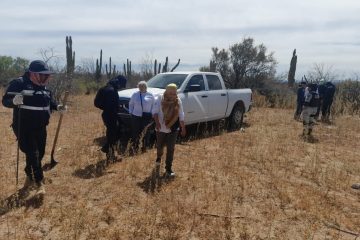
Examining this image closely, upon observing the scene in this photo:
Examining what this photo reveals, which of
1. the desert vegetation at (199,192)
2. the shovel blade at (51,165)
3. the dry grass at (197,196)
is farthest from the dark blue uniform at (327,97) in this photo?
the shovel blade at (51,165)

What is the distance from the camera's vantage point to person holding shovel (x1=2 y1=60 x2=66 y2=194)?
18.7ft

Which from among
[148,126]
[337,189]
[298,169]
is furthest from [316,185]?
[148,126]

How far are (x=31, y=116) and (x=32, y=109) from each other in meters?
0.10

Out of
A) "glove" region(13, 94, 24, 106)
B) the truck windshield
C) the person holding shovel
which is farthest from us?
the truck windshield

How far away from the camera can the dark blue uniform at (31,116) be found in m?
5.73

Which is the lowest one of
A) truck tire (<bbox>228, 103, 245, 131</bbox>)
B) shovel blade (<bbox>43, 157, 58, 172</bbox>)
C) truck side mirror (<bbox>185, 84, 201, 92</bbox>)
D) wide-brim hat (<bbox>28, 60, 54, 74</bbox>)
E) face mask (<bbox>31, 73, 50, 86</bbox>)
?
shovel blade (<bbox>43, 157, 58, 172</bbox>)

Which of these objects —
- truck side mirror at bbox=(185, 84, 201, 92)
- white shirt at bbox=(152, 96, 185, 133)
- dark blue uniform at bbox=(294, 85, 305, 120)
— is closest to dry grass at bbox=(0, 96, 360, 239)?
white shirt at bbox=(152, 96, 185, 133)

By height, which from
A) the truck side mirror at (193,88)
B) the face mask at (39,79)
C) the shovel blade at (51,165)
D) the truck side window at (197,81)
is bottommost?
the shovel blade at (51,165)

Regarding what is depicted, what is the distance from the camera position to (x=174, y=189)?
6.28 m

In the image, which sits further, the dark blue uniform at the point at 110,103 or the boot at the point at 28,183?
the dark blue uniform at the point at 110,103

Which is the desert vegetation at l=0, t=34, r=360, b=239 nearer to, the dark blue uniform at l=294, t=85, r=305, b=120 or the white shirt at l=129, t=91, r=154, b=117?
the white shirt at l=129, t=91, r=154, b=117

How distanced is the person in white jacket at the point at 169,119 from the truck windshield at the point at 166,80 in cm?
319

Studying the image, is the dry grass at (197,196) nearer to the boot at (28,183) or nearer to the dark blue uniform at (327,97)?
the boot at (28,183)

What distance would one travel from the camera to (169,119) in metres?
6.71
